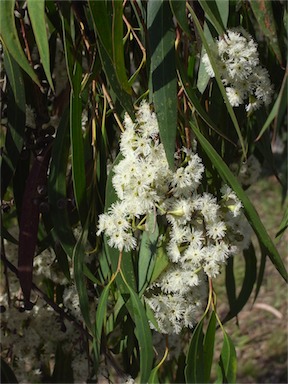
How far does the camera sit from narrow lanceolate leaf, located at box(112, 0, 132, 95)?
959 millimetres

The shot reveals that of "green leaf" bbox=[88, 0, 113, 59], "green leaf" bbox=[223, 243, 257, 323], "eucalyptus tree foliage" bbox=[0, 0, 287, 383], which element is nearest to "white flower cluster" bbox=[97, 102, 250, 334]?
"eucalyptus tree foliage" bbox=[0, 0, 287, 383]

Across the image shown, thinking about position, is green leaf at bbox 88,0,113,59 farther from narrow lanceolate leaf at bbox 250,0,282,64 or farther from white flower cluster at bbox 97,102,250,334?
narrow lanceolate leaf at bbox 250,0,282,64

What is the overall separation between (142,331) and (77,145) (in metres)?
0.28

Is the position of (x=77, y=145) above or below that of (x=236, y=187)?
above

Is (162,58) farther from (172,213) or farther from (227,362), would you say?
(227,362)

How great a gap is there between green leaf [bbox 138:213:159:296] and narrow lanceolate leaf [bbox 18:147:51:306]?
188 mm

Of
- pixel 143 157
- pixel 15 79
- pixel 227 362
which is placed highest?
pixel 15 79

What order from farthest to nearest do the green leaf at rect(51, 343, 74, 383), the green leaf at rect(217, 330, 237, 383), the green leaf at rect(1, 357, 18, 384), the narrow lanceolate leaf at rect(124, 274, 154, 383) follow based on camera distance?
the green leaf at rect(51, 343, 74, 383)
the green leaf at rect(1, 357, 18, 384)
the green leaf at rect(217, 330, 237, 383)
the narrow lanceolate leaf at rect(124, 274, 154, 383)

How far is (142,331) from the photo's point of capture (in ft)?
3.51

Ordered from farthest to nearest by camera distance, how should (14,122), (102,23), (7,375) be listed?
(7,375) → (14,122) → (102,23)

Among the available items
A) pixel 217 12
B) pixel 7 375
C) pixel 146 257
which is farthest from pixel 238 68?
pixel 7 375

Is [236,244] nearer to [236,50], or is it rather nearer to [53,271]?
[236,50]

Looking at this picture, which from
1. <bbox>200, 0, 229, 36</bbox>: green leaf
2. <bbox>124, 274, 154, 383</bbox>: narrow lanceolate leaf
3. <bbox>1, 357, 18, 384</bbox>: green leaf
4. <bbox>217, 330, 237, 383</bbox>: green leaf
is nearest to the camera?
<bbox>200, 0, 229, 36</bbox>: green leaf

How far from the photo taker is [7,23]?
994 mm
